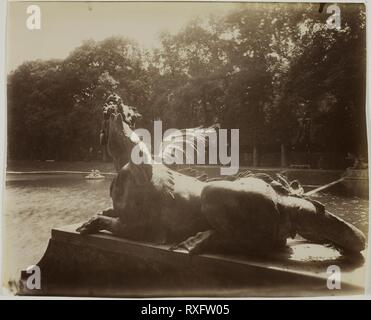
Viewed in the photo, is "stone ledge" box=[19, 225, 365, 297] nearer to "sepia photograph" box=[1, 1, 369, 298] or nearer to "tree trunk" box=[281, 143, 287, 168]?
"sepia photograph" box=[1, 1, 369, 298]

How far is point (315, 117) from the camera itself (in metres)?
3.23

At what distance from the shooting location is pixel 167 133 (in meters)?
3.24

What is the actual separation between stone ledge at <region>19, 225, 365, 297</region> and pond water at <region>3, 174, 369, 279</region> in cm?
10

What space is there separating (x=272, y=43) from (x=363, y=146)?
1049mm

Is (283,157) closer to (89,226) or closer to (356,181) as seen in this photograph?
(356,181)

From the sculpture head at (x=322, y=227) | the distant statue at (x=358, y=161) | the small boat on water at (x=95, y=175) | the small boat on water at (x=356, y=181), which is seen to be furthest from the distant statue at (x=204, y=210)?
the distant statue at (x=358, y=161)

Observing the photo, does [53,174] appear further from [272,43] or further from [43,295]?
[272,43]

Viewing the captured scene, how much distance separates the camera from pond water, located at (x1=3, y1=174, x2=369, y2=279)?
320cm

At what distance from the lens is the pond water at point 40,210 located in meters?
3.20

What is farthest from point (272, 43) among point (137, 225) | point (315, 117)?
point (137, 225)

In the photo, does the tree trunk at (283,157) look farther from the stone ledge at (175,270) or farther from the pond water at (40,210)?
the stone ledge at (175,270)

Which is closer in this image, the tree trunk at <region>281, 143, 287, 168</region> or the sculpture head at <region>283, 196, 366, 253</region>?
the sculpture head at <region>283, 196, 366, 253</region>

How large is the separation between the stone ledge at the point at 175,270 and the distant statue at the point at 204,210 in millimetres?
80

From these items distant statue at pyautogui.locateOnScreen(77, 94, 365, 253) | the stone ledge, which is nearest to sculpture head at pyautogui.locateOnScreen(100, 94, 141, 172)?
distant statue at pyautogui.locateOnScreen(77, 94, 365, 253)
